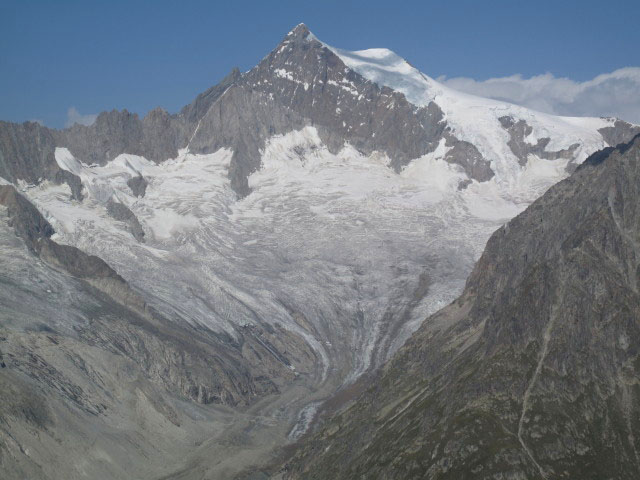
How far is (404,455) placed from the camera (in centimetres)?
14212

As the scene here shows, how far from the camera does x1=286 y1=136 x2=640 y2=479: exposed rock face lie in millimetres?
130375

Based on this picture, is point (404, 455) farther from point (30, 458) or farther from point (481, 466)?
point (30, 458)

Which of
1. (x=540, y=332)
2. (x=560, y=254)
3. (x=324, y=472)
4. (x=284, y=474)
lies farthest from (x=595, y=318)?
(x=284, y=474)

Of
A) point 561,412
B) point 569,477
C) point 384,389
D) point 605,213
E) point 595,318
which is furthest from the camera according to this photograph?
point 384,389

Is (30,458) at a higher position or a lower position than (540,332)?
higher

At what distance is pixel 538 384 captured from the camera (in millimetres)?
142625

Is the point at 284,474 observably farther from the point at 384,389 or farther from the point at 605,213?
the point at 605,213

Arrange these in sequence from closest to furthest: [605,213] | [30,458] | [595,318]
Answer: [595,318] → [30,458] → [605,213]

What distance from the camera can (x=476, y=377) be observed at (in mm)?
150625

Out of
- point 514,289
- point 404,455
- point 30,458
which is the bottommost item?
point 404,455

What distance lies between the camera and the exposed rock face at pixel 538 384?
130375mm

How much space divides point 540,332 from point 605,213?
2845 centimetres

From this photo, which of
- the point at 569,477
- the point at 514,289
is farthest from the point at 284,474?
the point at 569,477

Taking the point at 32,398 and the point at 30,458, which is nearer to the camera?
the point at 30,458
